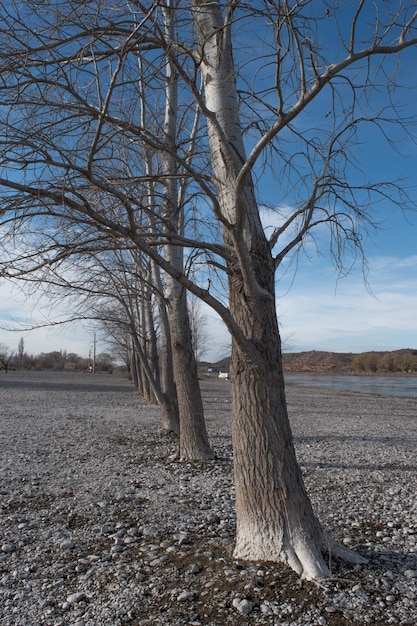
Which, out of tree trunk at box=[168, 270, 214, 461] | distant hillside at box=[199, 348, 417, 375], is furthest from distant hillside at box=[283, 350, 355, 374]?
tree trunk at box=[168, 270, 214, 461]

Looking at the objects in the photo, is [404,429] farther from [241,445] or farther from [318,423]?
[241,445]

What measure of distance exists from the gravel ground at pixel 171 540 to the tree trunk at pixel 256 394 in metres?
0.20

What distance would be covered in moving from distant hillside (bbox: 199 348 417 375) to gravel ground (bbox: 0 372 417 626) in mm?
53412

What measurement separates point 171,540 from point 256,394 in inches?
66.3

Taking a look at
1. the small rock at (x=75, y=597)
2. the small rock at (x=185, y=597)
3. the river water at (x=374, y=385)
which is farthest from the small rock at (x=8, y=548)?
the river water at (x=374, y=385)

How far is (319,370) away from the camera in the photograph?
101500 mm

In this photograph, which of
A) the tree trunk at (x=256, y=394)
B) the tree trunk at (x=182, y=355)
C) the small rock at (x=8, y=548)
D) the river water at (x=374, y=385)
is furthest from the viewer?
the river water at (x=374, y=385)

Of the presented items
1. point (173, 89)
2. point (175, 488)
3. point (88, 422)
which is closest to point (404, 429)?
point (88, 422)

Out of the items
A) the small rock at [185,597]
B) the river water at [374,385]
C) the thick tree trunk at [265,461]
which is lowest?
the river water at [374,385]

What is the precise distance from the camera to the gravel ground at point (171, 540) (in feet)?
10.2

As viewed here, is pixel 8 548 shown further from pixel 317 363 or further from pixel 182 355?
pixel 317 363

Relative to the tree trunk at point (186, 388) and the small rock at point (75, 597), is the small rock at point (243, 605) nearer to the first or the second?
the small rock at point (75, 597)

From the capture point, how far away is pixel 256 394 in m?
3.74

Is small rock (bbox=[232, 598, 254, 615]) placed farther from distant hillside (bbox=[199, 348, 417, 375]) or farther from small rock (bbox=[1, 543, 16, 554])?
distant hillside (bbox=[199, 348, 417, 375])
